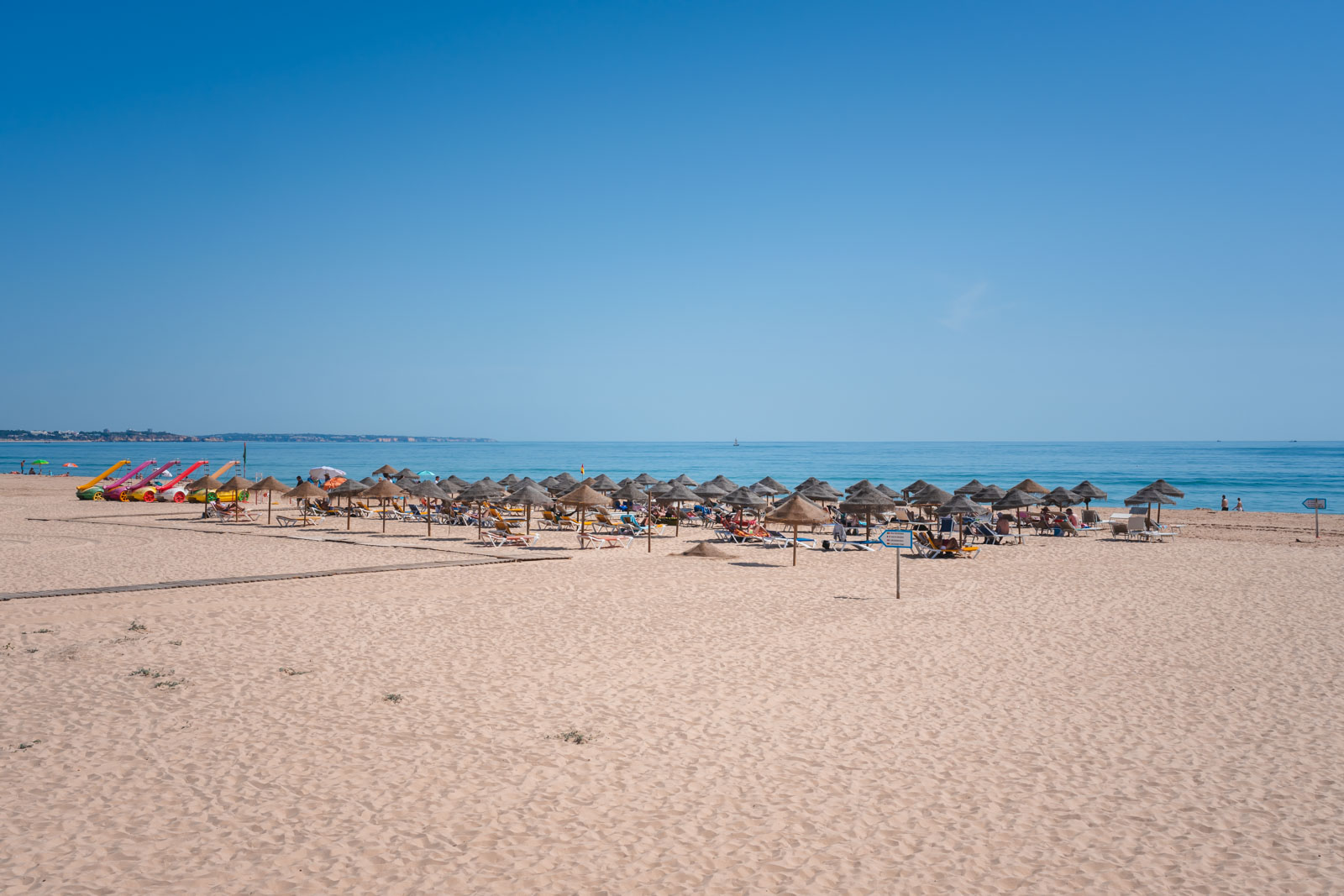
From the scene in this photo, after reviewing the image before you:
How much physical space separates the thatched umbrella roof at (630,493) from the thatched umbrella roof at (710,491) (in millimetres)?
2015

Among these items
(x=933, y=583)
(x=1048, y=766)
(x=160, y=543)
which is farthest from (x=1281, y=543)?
(x=160, y=543)

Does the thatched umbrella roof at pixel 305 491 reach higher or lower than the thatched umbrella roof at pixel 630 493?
higher

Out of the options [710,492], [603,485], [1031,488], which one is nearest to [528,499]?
[710,492]

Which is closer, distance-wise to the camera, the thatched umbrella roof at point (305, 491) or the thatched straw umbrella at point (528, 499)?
the thatched straw umbrella at point (528, 499)

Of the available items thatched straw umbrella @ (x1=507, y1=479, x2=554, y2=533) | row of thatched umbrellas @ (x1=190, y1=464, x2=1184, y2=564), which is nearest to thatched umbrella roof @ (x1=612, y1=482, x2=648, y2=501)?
row of thatched umbrellas @ (x1=190, y1=464, x2=1184, y2=564)

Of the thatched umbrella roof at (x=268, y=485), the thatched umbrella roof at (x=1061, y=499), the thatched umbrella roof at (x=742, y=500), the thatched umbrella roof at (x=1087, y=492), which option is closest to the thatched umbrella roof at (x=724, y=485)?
the thatched umbrella roof at (x=742, y=500)

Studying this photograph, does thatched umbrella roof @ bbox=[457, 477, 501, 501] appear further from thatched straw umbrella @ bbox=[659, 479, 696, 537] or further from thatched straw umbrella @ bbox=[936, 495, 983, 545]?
thatched straw umbrella @ bbox=[936, 495, 983, 545]

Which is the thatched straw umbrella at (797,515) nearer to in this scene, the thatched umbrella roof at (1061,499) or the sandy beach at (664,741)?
the sandy beach at (664,741)

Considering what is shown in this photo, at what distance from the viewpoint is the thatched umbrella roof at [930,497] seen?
2858cm

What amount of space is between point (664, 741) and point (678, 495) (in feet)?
68.4

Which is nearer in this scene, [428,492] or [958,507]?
A: [958,507]

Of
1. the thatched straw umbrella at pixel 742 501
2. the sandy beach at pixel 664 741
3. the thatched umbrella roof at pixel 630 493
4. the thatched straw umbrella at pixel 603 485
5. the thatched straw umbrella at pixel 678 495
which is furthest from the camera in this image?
the thatched straw umbrella at pixel 603 485

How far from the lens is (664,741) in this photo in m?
6.70

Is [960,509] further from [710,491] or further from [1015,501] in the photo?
[710,491]
